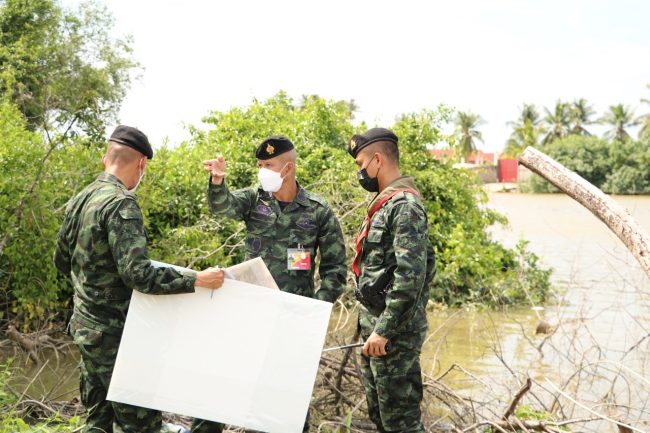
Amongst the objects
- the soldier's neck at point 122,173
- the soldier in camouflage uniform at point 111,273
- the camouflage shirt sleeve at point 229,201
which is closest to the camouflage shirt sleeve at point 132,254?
the soldier in camouflage uniform at point 111,273

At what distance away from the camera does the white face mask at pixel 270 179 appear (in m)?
4.12

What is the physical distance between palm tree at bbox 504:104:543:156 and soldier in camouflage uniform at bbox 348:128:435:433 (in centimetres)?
6347

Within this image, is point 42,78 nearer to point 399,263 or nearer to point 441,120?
point 441,120

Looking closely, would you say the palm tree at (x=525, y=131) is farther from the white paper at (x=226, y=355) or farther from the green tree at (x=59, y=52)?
the white paper at (x=226, y=355)

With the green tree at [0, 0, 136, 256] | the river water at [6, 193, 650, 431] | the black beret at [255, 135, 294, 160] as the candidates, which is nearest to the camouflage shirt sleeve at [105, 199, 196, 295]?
the black beret at [255, 135, 294, 160]

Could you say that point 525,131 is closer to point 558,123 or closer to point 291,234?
point 558,123

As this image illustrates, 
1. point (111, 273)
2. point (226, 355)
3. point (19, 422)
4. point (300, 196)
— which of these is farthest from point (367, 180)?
point (19, 422)

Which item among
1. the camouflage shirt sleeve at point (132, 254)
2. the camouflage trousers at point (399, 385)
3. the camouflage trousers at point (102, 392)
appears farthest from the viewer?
the camouflage trousers at point (399, 385)

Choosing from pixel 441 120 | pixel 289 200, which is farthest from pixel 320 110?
pixel 289 200

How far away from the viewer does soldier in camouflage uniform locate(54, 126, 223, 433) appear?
3.25m

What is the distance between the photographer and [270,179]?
4121mm

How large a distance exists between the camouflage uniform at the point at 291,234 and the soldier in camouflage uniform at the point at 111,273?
0.73 metres

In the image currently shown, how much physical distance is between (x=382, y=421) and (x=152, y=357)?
1301mm

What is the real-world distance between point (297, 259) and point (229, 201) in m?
0.53
